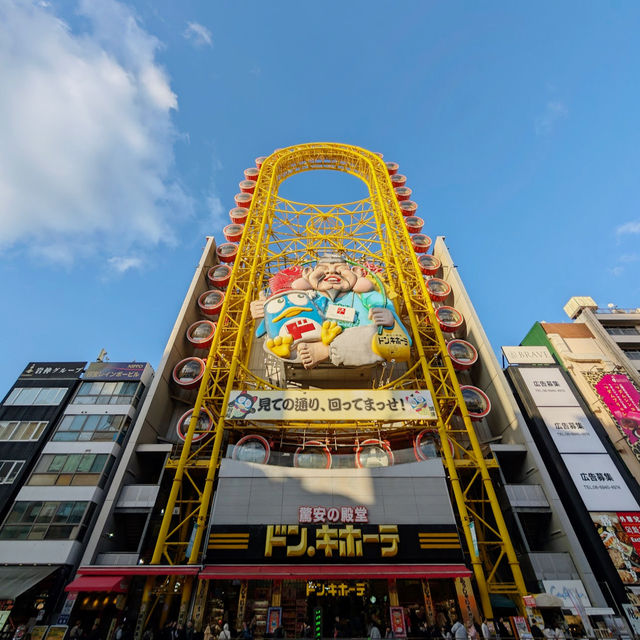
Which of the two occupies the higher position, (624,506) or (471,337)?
(471,337)

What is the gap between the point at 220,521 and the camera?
18.7 metres

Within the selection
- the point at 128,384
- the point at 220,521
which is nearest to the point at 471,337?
the point at 220,521

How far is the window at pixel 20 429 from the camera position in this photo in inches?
990

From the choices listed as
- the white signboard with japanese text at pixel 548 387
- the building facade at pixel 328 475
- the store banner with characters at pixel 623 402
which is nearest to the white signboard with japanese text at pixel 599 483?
the building facade at pixel 328 475

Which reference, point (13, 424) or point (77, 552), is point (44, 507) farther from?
point (13, 424)

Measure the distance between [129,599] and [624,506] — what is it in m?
28.7

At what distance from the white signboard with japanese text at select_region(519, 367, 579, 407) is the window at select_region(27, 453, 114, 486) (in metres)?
30.5

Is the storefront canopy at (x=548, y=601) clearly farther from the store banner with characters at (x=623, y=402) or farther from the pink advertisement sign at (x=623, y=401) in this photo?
the pink advertisement sign at (x=623, y=401)

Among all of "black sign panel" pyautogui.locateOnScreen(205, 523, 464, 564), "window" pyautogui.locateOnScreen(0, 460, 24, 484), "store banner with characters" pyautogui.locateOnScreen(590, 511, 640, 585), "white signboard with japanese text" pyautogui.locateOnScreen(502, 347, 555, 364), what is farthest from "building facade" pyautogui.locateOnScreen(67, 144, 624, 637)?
"window" pyautogui.locateOnScreen(0, 460, 24, 484)

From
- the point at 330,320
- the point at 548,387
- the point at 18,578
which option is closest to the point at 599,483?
the point at 548,387

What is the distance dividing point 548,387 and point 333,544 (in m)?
21.1

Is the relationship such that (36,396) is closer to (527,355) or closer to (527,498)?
(527,498)

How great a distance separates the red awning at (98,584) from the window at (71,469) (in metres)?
6.70

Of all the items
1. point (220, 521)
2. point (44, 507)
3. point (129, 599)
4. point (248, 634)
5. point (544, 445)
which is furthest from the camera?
point (544, 445)
